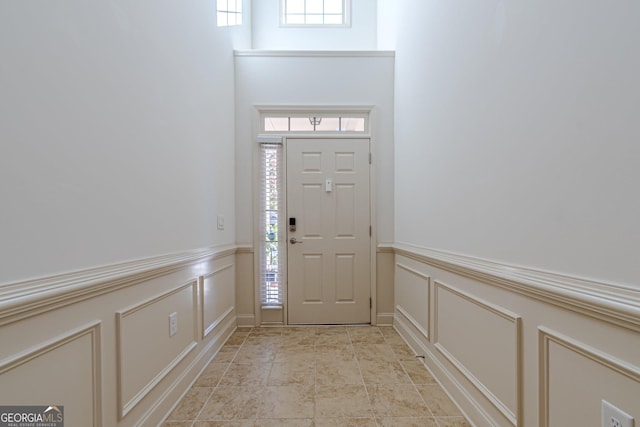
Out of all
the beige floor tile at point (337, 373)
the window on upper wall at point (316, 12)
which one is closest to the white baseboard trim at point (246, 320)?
the beige floor tile at point (337, 373)

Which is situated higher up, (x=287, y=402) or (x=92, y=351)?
(x=92, y=351)

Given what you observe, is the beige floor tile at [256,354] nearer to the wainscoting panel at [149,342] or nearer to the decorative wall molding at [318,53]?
the wainscoting panel at [149,342]

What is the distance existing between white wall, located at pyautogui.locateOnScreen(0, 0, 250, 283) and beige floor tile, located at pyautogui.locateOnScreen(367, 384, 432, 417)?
1.59m

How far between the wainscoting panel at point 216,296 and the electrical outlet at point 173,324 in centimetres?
41

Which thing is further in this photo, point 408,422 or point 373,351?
point 373,351

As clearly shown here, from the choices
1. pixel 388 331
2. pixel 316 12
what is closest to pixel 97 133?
pixel 388 331

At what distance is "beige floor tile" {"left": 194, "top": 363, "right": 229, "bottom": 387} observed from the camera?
214cm

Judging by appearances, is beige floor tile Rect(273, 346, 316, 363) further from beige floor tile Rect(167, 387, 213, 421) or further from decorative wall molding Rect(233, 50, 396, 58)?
decorative wall molding Rect(233, 50, 396, 58)

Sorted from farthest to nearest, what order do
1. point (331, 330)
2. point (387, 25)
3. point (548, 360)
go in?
point (387, 25) < point (331, 330) < point (548, 360)

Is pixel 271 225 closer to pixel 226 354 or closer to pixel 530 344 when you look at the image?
pixel 226 354

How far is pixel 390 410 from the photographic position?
6.02ft

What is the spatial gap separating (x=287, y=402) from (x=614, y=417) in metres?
1.58

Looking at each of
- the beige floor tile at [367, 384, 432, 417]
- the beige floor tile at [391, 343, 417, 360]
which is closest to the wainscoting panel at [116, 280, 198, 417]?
the beige floor tile at [367, 384, 432, 417]

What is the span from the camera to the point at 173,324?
74.3 inches
